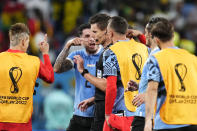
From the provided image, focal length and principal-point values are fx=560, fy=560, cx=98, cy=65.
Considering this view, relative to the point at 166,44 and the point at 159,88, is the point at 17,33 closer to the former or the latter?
the point at 166,44

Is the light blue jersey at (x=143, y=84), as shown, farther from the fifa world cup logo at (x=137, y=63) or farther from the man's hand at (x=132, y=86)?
the fifa world cup logo at (x=137, y=63)

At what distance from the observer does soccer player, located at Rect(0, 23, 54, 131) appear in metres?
7.50

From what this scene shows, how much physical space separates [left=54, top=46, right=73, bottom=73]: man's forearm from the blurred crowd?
676 cm

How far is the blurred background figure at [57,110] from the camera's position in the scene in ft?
45.4

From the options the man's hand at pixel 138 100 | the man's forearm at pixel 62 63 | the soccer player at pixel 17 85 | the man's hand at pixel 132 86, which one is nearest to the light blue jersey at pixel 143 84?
the man's hand at pixel 138 100

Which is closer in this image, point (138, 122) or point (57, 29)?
point (138, 122)

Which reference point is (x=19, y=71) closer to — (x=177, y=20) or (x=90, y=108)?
(x=90, y=108)

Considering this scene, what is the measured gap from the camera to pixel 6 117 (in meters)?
7.48

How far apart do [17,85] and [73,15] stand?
10.4 meters

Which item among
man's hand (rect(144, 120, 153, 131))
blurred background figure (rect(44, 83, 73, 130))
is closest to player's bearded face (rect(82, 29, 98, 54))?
man's hand (rect(144, 120, 153, 131))

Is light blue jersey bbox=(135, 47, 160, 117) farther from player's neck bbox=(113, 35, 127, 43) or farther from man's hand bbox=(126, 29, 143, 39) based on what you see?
man's hand bbox=(126, 29, 143, 39)

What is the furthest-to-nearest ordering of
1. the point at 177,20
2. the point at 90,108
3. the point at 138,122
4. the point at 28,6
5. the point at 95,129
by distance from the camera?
the point at 177,20, the point at 28,6, the point at 90,108, the point at 95,129, the point at 138,122

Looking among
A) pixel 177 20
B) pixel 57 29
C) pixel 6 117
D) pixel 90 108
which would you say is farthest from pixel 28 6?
pixel 6 117

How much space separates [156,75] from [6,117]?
2.35 metres
